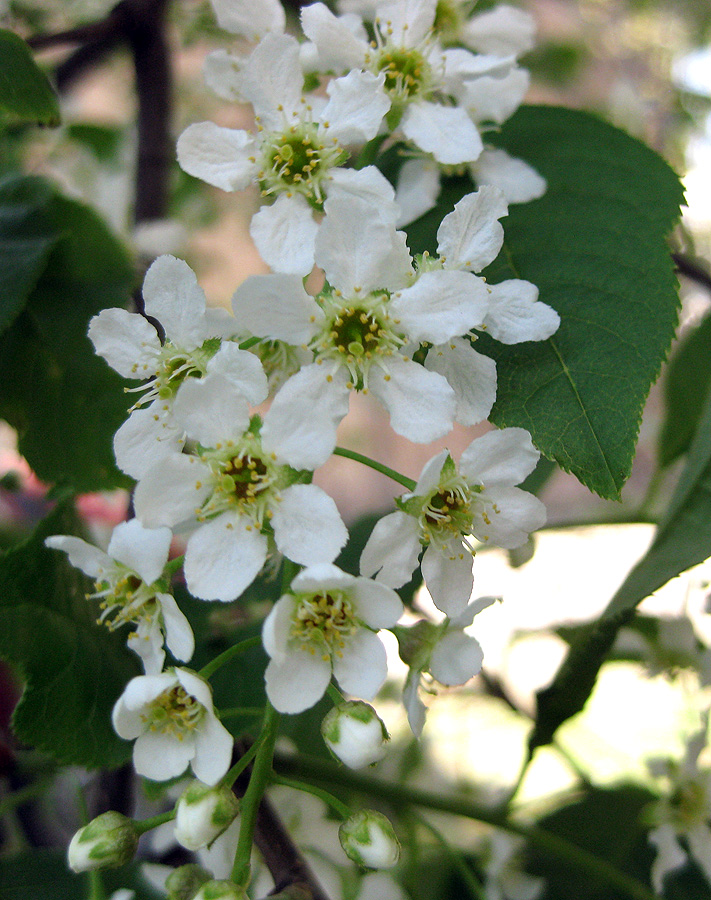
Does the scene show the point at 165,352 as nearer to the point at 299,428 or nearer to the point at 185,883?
the point at 299,428

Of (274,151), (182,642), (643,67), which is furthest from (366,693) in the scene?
(643,67)

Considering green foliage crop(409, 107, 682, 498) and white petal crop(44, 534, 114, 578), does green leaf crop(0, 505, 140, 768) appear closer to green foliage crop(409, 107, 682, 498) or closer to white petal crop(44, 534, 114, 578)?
white petal crop(44, 534, 114, 578)

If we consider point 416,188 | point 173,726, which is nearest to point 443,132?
point 416,188

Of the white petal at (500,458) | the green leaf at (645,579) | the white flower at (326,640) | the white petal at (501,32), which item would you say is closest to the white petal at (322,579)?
the white flower at (326,640)

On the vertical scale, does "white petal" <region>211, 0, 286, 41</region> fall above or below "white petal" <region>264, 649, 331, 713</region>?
above

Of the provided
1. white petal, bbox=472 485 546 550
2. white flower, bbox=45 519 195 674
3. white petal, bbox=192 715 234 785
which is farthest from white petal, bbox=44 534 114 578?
white petal, bbox=472 485 546 550
